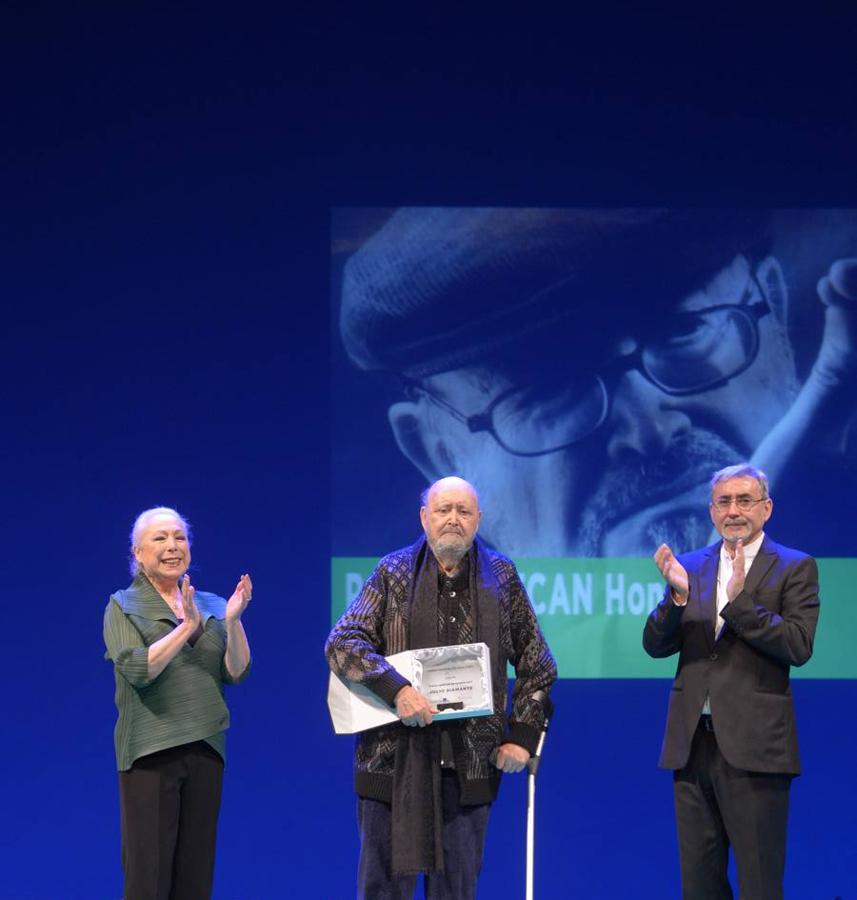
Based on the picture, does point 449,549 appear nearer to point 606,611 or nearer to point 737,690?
point 737,690

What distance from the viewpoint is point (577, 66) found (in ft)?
15.9

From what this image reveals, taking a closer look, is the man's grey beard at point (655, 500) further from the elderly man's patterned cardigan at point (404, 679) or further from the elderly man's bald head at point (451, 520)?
the elderly man's bald head at point (451, 520)

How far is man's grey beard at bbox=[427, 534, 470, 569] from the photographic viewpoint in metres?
3.33

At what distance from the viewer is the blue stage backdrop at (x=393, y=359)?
15.6 ft

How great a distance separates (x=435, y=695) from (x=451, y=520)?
1.49 ft

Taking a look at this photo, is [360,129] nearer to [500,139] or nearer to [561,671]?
[500,139]

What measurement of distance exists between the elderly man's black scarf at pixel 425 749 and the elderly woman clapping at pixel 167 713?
48 centimetres

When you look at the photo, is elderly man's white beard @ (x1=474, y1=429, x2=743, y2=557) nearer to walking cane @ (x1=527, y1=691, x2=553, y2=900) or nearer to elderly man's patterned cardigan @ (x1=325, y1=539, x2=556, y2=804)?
elderly man's patterned cardigan @ (x1=325, y1=539, x2=556, y2=804)

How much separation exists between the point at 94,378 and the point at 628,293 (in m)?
2.04

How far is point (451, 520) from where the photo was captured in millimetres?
3334

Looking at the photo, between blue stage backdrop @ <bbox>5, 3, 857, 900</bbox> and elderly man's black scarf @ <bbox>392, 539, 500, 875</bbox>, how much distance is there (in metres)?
1.40

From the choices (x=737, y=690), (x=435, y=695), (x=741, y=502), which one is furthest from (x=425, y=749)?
(x=741, y=502)

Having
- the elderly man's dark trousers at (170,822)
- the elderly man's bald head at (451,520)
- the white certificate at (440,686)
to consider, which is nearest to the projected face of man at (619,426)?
the elderly man's bald head at (451,520)

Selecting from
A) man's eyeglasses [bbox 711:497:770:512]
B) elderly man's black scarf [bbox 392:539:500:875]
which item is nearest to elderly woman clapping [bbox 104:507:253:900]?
elderly man's black scarf [bbox 392:539:500:875]
